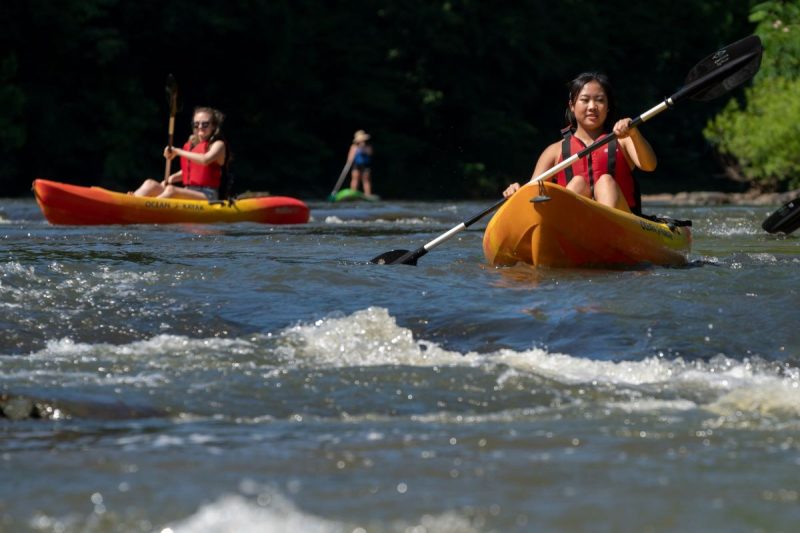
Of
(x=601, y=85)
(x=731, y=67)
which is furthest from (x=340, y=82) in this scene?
(x=601, y=85)

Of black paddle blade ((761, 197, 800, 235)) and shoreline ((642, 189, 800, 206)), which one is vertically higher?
black paddle blade ((761, 197, 800, 235))

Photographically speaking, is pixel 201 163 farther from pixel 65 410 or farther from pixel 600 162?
pixel 65 410

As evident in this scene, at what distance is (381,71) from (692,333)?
25.2 m

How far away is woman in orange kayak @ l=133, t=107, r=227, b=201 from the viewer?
1239 centimetres

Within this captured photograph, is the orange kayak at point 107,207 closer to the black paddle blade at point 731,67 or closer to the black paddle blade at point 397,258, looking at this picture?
the black paddle blade at point 397,258

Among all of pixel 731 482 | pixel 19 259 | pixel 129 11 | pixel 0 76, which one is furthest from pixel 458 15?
pixel 731 482

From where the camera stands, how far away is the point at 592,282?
741 cm

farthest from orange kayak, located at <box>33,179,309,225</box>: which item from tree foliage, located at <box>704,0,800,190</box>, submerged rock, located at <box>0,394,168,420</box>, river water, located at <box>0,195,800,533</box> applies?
tree foliage, located at <box>704,0,800,190</box>

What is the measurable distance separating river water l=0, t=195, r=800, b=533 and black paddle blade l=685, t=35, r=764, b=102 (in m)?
0.96

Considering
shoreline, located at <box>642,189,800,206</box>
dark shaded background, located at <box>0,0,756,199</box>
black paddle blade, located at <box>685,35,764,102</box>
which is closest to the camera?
black paddle blade, located at <box>685,35,764,102</box>

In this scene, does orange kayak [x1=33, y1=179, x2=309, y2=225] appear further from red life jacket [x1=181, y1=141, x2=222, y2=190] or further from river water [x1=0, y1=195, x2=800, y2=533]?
river water [x1=0, y1=195, x2=800, y2=533]

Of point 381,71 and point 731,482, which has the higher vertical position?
point 381,71

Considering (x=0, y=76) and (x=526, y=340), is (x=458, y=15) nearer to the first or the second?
(x=0, y=76)

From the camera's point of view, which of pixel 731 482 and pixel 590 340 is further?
pixel 590 340
